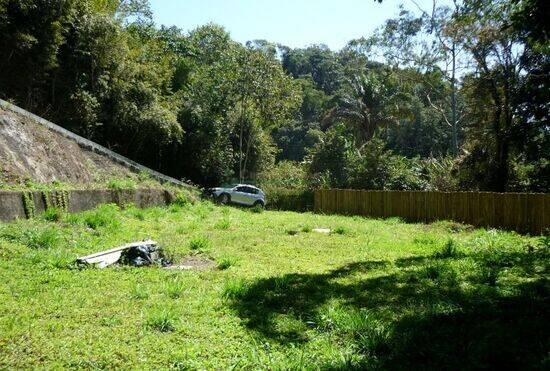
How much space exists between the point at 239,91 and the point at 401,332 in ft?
92.4

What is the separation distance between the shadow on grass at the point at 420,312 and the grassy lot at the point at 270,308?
0.7 inches

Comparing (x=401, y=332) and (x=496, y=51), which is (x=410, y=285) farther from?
(x=496, y=51)

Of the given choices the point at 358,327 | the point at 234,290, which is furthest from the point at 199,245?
the point at 358,327

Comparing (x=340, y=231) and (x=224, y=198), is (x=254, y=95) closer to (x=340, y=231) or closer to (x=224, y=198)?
(x=224, y=198)

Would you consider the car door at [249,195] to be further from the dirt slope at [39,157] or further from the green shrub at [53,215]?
the green shrub at [53,215]

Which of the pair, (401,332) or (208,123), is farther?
(208,123)

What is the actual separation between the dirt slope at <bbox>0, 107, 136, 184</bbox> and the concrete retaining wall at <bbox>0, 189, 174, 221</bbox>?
1132 millimetres

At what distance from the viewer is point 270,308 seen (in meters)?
5.37

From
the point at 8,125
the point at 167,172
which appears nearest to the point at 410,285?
the point at 8,125

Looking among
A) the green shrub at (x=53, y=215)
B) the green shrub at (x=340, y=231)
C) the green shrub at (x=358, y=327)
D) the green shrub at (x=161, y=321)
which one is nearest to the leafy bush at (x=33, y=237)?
the green shrub at (x=53, y=215)

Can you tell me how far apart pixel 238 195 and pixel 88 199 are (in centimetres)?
1385

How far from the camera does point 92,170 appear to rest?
16703 millimetres

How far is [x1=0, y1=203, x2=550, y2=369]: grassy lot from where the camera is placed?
3920 millimetres

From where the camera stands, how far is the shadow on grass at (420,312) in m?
4.00
